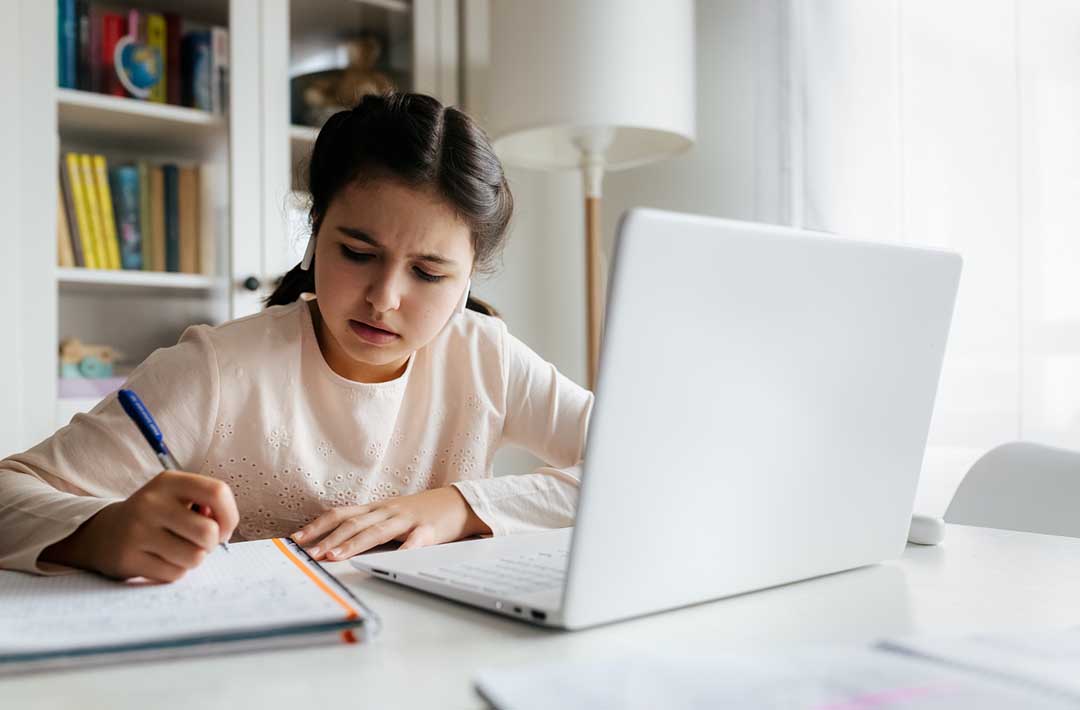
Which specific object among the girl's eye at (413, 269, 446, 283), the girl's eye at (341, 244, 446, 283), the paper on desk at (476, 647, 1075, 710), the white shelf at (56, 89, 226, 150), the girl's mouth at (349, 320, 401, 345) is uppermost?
the white shelf at (56, 89, 226, 150)

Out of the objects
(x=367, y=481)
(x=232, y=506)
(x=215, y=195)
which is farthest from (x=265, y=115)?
(x=232, y=506)

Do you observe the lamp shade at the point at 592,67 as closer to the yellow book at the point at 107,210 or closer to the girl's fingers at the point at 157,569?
the yellow book at the point at 107,210

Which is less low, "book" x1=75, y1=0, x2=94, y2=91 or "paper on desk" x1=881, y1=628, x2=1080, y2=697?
"book" x1=75, y1=0, x2=94, y2=91

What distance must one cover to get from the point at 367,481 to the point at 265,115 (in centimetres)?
146

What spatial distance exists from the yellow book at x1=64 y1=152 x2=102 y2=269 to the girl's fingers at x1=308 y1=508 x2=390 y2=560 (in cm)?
157

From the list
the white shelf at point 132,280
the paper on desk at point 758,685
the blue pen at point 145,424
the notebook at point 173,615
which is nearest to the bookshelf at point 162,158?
the white shelf at point 132,280

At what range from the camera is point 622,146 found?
245 cm

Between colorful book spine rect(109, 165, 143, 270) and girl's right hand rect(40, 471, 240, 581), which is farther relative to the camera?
colorful book spine rect(109, 165, 143, 270)

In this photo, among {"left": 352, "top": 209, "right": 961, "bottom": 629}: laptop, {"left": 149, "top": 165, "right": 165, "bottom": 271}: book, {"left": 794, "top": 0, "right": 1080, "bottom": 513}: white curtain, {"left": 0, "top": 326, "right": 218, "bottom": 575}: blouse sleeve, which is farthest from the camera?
{"left": 149, "top": 165, "right": 165, "bottom": 271}: book

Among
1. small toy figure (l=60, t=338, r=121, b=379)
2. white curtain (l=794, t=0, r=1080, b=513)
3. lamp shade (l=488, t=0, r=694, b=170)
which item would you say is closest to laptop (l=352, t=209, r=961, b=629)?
white curtain (l=794, t=0, r=1080, b=513)

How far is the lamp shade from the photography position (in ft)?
6.95

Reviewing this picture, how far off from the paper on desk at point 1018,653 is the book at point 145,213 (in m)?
2.08

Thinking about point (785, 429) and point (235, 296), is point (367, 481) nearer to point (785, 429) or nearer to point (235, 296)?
point (785, 429)

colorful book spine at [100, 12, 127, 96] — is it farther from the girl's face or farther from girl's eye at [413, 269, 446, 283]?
girl's eye at [413, 269, 446, 283]
